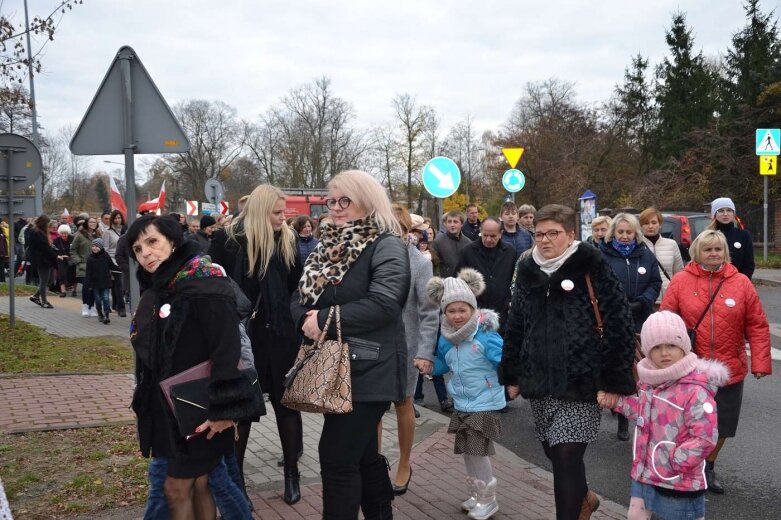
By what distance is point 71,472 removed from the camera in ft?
17.0

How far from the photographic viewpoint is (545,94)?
51.2 metres

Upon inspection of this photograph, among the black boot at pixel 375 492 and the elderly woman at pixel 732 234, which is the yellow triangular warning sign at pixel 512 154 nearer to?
the elderly woman at pixel 732 234

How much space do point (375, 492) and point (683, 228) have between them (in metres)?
16.6

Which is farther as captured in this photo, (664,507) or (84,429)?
(84,429)

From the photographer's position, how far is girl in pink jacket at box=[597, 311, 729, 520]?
3.69 metres

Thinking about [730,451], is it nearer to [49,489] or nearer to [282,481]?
[282,481]

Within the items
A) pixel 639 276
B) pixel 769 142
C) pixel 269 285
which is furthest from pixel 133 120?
pixel 769 142

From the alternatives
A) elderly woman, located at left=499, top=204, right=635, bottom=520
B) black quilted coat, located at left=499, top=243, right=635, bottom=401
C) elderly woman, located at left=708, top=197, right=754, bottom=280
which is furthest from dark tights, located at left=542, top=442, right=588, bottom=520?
elderly woman, located at left=708, top=197, right=754, bottom=280

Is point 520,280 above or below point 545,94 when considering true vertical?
below

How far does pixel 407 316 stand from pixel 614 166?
130ft

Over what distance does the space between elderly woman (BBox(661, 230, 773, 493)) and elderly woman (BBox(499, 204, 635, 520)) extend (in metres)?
1.76

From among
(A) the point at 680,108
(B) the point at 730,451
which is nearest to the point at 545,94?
(A) the point at 680,108

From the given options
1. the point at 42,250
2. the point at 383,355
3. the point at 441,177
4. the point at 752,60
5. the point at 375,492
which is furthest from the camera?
the point at 752,60

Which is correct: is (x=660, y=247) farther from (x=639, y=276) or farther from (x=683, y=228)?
(x=683, y=228)
